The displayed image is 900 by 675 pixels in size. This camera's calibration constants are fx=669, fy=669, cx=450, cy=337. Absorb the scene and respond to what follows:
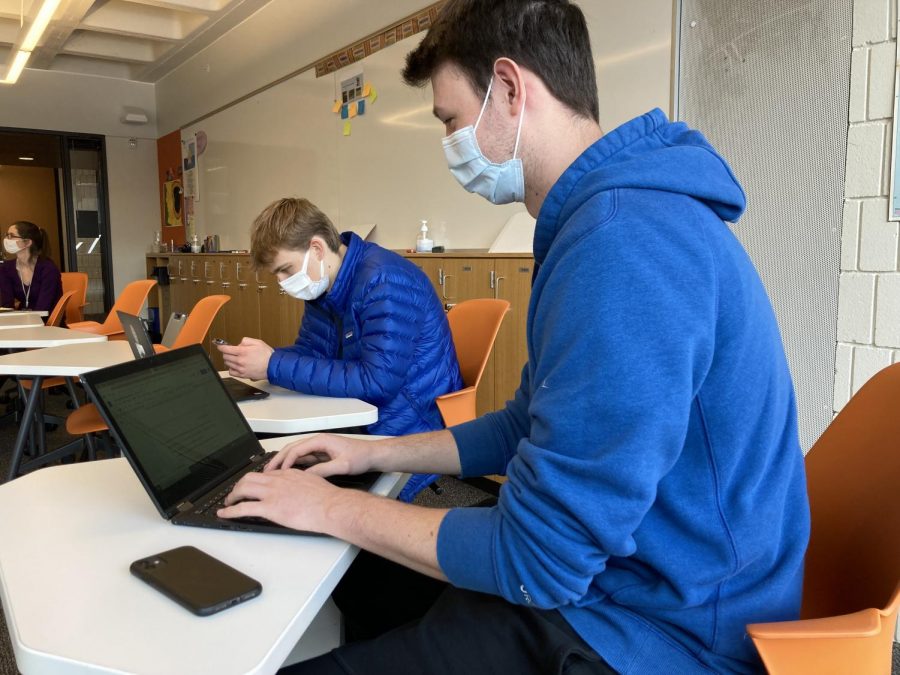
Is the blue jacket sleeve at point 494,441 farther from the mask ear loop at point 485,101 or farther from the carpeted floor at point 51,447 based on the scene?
the carpeted floor at point 51,447

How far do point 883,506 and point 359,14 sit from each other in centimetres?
474

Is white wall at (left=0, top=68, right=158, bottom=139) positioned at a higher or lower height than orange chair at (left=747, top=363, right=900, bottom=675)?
higher

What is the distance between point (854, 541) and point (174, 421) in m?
0.99

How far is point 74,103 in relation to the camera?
805cm

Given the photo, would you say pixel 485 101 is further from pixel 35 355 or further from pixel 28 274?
pixel 28 274

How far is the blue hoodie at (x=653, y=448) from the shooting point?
0.67 m

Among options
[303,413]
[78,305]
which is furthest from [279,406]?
[78,305]

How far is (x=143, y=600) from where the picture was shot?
743mm

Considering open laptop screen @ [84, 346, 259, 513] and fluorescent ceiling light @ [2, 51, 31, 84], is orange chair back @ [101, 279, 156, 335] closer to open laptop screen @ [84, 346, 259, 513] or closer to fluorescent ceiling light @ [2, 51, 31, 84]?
fluorescent ceiling light @ [2, 51, 31, 84]

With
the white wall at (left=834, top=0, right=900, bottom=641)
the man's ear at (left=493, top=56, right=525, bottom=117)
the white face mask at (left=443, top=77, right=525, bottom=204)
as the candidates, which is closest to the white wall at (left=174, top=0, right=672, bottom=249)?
the white wall at (left=834, top=0, right=900, bottom=641)

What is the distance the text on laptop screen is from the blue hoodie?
1.47 ft

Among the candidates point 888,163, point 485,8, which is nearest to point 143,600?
point 485,8

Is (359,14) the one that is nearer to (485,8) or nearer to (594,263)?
(485,8)

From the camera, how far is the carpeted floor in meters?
1.90
